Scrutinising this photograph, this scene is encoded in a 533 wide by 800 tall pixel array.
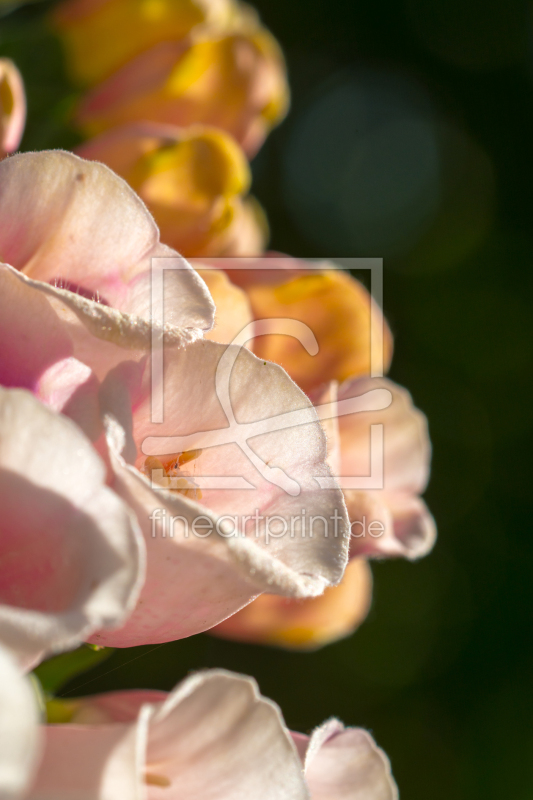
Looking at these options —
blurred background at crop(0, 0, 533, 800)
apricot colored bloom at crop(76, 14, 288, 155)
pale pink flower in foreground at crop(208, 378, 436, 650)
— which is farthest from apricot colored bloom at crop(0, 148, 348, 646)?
blurred background at crop(0, 0, 533, 800)

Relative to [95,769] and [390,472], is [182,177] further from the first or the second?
[95,769]

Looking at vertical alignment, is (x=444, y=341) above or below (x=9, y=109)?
below

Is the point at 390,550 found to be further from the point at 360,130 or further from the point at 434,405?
the point at 360,130

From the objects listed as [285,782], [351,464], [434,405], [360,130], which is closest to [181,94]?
[351,464]

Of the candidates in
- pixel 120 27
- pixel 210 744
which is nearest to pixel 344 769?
pixel 210 744

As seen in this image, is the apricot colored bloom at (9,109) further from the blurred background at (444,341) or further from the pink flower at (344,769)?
the blurred background at (444,341)

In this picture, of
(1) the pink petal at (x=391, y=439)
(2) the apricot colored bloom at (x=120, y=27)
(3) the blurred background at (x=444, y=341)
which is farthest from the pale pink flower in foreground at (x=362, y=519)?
(3) the blurred background at (x=444, y=341)
